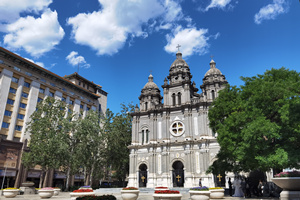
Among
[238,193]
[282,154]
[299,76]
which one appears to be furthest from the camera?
[238,193]

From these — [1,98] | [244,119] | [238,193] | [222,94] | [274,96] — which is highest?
[1,98]

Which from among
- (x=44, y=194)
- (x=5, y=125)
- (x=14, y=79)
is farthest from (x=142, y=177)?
(x=14, y=79)

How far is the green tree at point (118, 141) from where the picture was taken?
4166 centimetres

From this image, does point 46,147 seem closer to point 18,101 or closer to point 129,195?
point 18,101

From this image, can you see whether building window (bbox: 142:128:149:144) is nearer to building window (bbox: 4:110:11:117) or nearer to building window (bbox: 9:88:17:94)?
building window (bbox: 4:110:11:117)

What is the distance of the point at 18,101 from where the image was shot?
42250 millimetres

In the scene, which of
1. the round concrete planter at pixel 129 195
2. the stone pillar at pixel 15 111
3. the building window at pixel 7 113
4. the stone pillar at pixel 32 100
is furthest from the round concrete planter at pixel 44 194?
the building window at pixel 7 113

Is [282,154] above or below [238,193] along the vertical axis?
above

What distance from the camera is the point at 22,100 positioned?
4331 centimetres

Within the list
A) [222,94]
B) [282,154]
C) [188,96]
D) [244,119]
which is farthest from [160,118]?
[282,154]

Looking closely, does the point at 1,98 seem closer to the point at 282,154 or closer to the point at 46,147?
the point at 46,147

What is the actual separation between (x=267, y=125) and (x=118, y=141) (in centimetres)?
3117

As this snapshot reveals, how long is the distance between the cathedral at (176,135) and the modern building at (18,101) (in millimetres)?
Result: 12747

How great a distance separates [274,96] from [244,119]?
2.88 m
